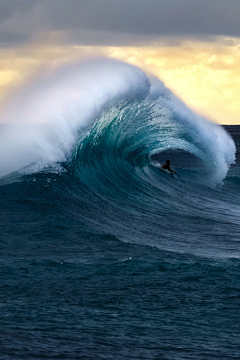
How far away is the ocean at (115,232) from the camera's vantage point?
18.0ft

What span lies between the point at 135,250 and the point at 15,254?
1954 millimetres

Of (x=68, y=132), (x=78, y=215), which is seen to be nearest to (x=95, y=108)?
(x=68, y=132)

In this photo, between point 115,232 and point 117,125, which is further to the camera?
point 117,125

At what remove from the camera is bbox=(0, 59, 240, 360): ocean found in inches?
215

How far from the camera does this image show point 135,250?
347 inches

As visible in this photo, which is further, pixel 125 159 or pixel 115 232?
pixel 125 159

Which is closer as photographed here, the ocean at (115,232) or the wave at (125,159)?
the ocean at (115,232)

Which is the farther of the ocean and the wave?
the wave

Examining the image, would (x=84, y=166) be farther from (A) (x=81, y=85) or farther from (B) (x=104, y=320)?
(B) (x=104, y=320)

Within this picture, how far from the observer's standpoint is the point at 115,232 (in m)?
10.7

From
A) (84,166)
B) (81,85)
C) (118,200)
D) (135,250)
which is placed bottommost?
(135,250)

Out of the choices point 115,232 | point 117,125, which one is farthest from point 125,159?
point 115,232

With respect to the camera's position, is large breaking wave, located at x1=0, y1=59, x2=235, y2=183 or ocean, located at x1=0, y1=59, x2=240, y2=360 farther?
large breaking wave, located at x1=0, y1=59, x2=235, y2=183

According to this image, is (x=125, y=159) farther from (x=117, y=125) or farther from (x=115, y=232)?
(x=115, y=232)
